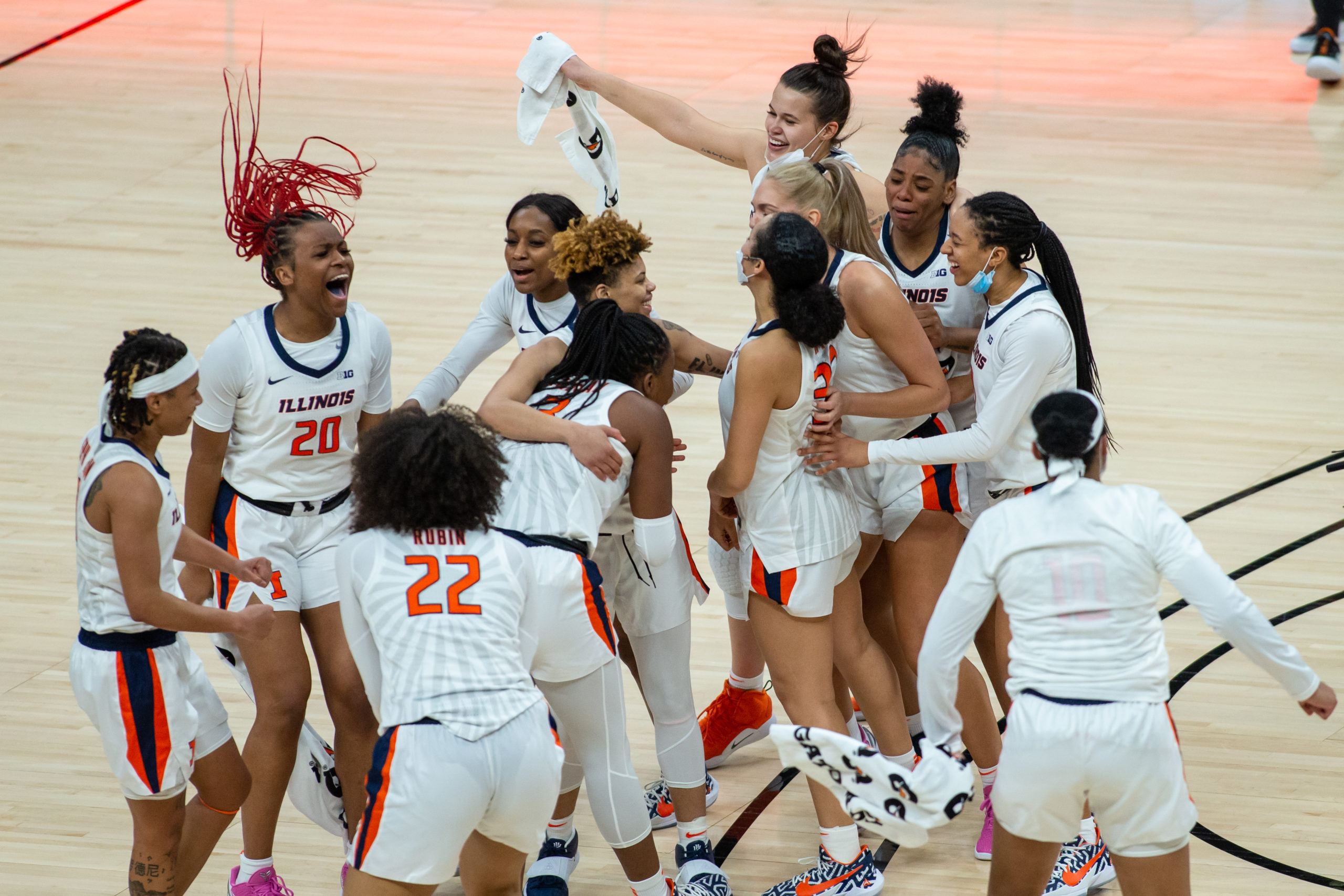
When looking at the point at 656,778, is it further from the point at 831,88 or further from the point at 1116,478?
the point at 1116,478

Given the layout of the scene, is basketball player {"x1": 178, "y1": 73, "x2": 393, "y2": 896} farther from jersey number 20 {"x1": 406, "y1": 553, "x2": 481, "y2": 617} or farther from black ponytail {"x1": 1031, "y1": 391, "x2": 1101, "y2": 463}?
black ponytail {"x1": 1031, "y1": 391, "x2": 1101, "y2": 463}

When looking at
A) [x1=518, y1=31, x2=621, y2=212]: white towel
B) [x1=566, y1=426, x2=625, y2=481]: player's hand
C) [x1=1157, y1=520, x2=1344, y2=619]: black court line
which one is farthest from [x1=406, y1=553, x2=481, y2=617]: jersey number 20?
[x1=1157, y1=520, x2=1344, y2=619]: black court line

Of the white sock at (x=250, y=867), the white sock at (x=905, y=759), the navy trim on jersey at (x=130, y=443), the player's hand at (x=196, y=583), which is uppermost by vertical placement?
the navy trim on jersey at (x=130, y=443)

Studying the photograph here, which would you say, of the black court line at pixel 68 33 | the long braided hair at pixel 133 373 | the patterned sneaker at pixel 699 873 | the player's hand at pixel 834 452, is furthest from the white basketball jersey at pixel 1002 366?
the black court line at pixel 68 33

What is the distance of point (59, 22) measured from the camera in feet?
→ 43.8

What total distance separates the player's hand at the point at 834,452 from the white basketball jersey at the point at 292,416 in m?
1.19

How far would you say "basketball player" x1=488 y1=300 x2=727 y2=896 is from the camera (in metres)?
3.48

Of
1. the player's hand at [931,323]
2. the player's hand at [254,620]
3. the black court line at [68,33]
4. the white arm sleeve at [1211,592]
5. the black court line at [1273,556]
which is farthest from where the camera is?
the black court line at [68,33]

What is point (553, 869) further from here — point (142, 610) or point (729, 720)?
point (142, 610)

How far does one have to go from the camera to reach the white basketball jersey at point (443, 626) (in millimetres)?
2975

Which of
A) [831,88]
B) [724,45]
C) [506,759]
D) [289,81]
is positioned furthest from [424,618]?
[724,45]

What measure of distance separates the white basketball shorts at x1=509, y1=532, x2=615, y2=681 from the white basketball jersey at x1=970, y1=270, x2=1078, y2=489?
1.10m

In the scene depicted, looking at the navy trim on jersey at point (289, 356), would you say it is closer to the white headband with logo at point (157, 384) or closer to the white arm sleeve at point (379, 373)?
the white arm sleeve at point (379, 373)

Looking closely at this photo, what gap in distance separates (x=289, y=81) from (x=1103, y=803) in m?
10.2
